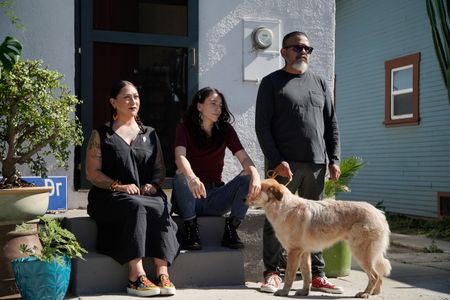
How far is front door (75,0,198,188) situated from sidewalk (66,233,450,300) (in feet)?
7.02

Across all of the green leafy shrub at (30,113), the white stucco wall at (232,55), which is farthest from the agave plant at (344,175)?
the green leafy shrub at (30,113)

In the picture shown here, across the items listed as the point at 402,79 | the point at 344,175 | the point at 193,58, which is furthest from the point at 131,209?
the point at 402,79

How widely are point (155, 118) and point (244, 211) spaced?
2104mm

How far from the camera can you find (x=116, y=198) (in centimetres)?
473

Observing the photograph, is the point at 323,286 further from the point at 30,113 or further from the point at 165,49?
the point at 165,49

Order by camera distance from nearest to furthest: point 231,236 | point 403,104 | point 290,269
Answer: point 290,269 < point 231,236 < point 403,104

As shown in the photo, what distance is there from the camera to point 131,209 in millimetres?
4656

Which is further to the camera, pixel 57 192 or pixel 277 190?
pixel 57 192

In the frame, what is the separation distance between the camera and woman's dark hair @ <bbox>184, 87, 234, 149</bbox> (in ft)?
17.1

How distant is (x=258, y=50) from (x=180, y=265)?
8.64 ft

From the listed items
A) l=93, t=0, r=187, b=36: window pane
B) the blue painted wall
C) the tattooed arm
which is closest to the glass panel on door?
l=93, t=0, r=187, b=36: window pane

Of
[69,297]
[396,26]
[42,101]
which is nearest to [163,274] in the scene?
[69,297]

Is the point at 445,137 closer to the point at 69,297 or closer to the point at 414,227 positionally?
the point at 414,227

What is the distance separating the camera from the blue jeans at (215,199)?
201 inches
